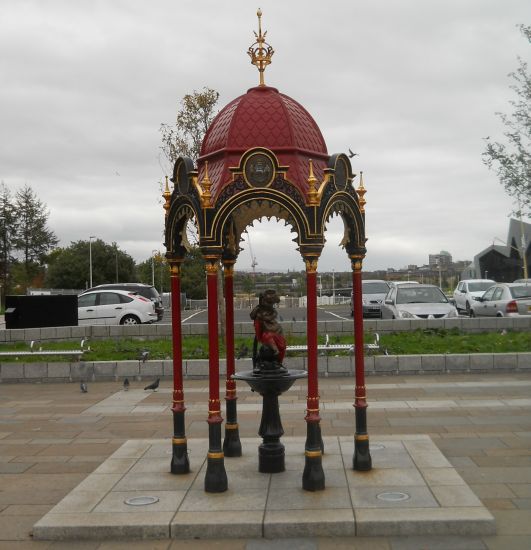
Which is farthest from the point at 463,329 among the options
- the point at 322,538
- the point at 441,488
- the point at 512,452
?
the point at 322,538

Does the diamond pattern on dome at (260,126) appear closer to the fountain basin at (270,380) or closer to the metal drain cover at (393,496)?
the fountain basin at (270,380)

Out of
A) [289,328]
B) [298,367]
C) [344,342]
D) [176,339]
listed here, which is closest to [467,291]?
[289,328]

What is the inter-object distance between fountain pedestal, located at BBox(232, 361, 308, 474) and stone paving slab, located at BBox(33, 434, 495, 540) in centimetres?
16

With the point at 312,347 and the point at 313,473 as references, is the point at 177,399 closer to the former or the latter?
the point at 312,347

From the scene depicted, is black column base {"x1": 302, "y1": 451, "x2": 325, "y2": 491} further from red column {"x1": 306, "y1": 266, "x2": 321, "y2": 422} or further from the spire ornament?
the spire ornament

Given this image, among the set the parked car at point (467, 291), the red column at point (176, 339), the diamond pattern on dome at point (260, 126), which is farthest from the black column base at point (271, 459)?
the parked car at point (467, 291)

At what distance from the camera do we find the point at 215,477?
22.7 feet

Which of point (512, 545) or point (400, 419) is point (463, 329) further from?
point (512, 545)

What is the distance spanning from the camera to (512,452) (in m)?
8.38

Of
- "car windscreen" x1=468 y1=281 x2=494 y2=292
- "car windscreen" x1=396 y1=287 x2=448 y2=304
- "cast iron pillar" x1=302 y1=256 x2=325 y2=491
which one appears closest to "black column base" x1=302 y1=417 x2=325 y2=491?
"cast iron pillar" x1=302 y1=256 x2=325 y2=491

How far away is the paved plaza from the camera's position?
6031 millimetres

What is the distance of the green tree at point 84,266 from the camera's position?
7671 cm

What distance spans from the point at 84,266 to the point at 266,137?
71.5 meters

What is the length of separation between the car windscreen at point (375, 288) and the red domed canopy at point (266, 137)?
1984cm
